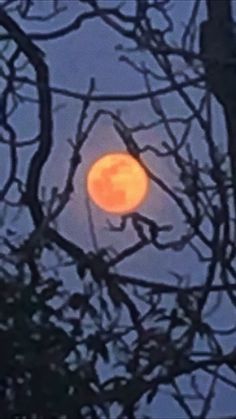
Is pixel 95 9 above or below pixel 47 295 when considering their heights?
above

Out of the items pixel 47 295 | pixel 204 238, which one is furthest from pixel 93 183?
pixel 204 238

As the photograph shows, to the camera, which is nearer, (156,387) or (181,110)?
(156,387)

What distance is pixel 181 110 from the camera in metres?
2.91

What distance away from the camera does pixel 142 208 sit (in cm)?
286

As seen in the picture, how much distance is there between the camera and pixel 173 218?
2893 mm

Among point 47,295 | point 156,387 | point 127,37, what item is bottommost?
point 156,387

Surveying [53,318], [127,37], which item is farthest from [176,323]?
[127,37]

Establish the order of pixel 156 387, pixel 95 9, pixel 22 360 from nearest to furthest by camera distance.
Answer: pixel 22 360, pixel 156 387, pixel 95 9

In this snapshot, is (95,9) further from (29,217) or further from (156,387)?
(156,387)

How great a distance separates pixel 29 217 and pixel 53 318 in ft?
1.16

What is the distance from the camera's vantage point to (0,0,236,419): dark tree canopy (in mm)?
2611

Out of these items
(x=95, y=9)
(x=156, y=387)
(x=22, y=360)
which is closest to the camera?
(x=22, y=360)

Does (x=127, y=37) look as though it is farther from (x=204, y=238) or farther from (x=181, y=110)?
(x=204, y=238)

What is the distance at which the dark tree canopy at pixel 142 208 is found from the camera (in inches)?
103
